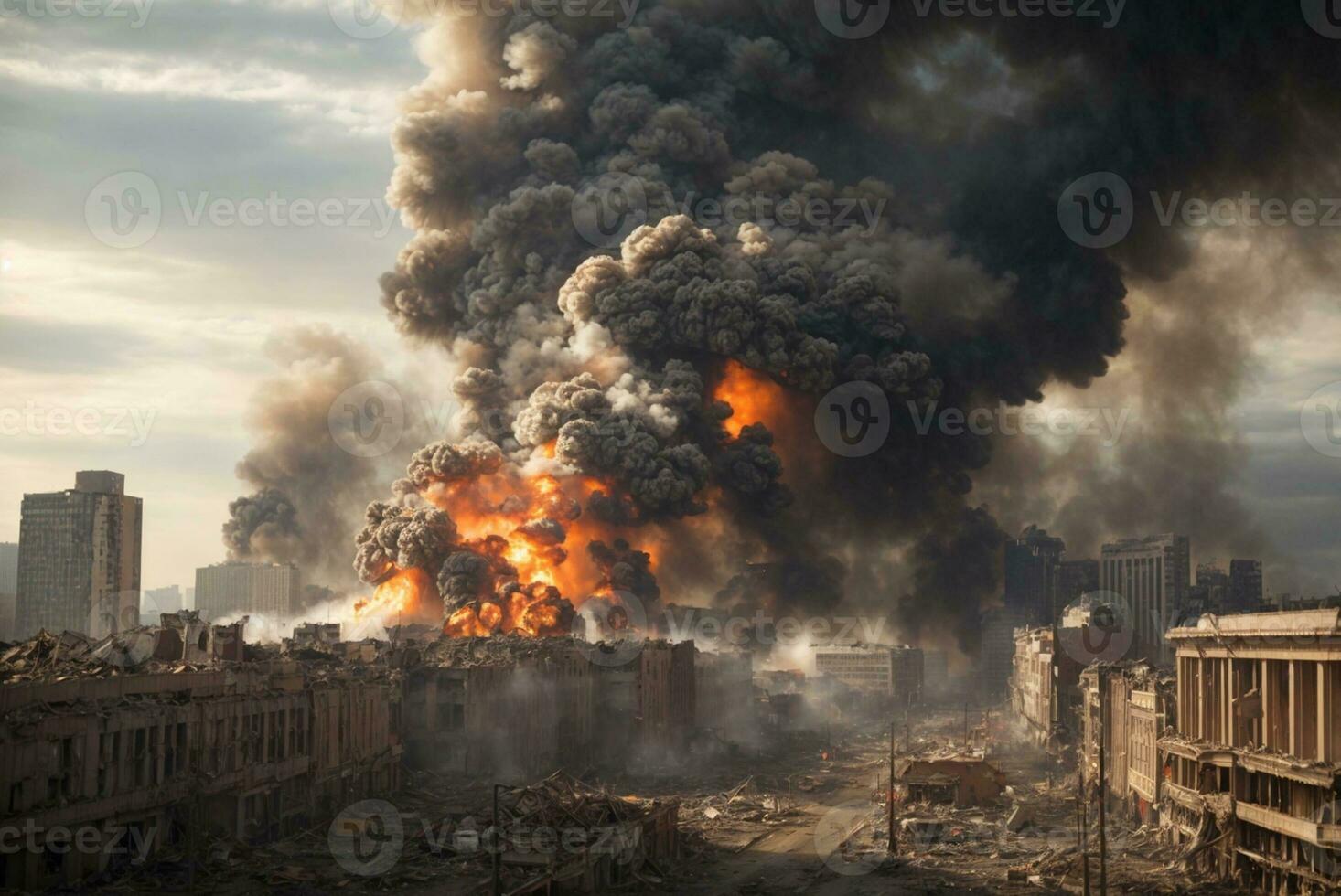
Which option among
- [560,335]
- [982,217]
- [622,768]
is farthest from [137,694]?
[982,217]

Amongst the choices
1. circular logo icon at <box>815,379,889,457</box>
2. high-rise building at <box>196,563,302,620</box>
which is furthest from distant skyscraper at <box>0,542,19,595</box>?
circular logo icon at <box>815,379,889,457</box>

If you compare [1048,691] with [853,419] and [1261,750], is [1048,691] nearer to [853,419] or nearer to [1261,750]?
[853,419]

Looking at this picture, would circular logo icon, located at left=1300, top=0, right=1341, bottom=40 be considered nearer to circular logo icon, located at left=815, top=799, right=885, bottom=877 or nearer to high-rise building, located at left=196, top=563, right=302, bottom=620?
circular logo icon, located at left=815, top=799, right=885, bottom=877

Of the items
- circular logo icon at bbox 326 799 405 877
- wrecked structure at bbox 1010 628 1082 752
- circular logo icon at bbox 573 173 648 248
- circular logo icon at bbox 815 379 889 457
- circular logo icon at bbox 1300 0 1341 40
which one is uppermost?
circular logo icon at bbox 1300 0 1341 40

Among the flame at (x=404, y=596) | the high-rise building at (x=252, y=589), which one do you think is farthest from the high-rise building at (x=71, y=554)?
the flame at (x=404, y=596)

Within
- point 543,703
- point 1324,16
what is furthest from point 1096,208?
point 543,703

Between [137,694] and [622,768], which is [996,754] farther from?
[137,694]
